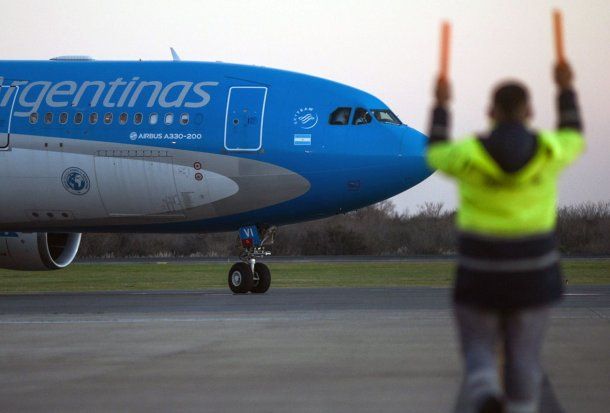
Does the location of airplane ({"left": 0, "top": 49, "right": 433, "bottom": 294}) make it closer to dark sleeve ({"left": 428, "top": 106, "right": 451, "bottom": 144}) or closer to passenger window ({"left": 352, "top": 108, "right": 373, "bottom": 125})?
passenger window ({"left": 352, "top": 108, "right": 373, "bottom": 125})

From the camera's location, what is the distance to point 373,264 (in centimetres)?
4041

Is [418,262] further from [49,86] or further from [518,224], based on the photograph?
[518,224]

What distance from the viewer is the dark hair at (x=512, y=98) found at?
5.91 metres

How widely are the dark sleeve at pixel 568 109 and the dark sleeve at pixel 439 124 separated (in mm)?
565

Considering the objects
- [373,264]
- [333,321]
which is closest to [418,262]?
[373,264]

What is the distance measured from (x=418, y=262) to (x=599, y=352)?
30188mm

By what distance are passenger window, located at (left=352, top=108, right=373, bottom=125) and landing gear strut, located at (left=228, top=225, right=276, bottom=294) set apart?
2593mm

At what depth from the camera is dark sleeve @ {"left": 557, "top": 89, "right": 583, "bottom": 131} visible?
6137 mm

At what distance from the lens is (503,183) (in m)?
5.91

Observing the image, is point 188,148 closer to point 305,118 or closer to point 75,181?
point 305,118

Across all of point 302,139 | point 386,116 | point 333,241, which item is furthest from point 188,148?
point 333,241

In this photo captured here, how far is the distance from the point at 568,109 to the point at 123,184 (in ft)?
59.0

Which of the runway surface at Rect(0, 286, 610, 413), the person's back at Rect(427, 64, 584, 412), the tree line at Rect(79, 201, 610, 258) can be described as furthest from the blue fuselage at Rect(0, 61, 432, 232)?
the tree line at Rect(79, 201, 610, 258)

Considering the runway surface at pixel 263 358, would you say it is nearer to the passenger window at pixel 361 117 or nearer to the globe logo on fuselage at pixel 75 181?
the passenger window at pixel 361 117
